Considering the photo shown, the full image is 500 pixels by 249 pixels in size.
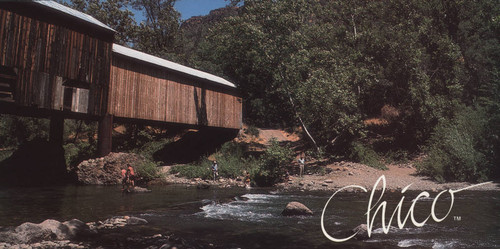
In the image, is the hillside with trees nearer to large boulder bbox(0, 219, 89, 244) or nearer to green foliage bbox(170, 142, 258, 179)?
green foliage bbox(170, 142, 258, 179)

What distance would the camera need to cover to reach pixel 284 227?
30.7ft

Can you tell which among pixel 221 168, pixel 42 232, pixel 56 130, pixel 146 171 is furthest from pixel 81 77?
pixel 42 232

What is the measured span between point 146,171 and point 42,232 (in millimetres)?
14581

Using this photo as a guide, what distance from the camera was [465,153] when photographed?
67.5ft

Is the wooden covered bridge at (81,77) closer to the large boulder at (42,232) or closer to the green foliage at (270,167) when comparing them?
the green foliage at (270,167)

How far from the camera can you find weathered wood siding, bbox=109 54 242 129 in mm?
22797

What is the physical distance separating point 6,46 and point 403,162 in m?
27.1

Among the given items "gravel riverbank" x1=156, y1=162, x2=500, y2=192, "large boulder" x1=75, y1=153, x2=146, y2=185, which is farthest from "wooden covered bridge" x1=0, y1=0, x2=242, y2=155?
"gravel riverbank" x1=156, y1=162, x2=500, y2=192

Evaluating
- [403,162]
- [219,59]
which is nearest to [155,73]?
[219,59]

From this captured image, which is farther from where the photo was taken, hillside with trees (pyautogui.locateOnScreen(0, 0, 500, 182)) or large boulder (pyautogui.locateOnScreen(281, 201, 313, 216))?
hillside with trees (pyautogui.locateOnScreen(0, 0, 500, 182))

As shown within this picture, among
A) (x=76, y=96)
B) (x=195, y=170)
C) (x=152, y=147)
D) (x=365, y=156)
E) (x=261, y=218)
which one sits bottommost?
(x=261, y=218)

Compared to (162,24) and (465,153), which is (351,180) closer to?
(465,153)

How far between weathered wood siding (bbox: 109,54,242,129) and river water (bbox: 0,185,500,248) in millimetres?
8587

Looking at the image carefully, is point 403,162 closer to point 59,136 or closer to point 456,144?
point 456,144
